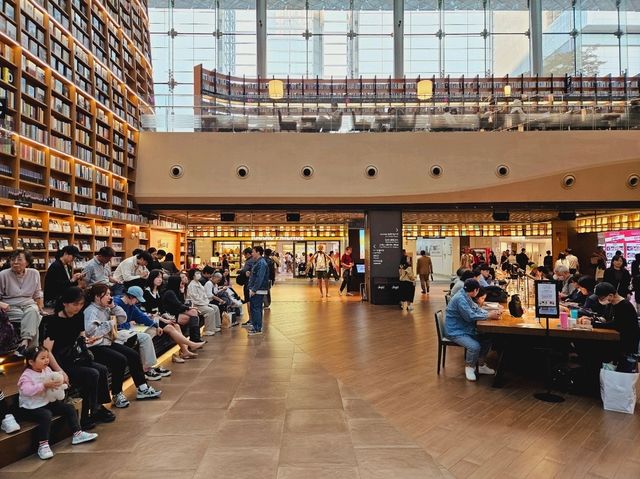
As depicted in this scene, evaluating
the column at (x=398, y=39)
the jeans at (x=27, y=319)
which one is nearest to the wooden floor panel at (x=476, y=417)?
the jeans at (x=27, y=319)

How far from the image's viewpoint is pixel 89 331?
4027 millimetres

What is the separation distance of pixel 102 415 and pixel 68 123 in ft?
24.1

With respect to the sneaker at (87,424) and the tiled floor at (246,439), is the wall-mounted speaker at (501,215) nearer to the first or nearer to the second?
the tiled floor at (246,439)

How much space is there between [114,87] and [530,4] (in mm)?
19487

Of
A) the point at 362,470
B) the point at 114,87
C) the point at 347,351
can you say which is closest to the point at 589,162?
the point at 347,351

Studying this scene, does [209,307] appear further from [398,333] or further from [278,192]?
[278,192]

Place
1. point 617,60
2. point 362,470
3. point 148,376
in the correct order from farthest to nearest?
point 617,60
point 148,376
point 362,470

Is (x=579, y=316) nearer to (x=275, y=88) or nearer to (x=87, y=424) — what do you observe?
(x=87, y=424)

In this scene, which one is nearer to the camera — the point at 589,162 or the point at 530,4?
the point at 589,162

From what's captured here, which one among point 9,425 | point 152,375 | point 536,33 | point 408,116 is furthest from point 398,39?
point 9,425

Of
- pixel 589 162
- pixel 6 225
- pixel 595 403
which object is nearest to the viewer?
pixel 595 403

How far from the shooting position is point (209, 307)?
7.82 m

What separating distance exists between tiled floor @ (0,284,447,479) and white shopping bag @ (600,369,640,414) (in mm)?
2012

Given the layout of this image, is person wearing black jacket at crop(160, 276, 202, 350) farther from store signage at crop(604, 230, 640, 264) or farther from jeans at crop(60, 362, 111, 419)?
store signage at crop(604, 230, 640, 264)
